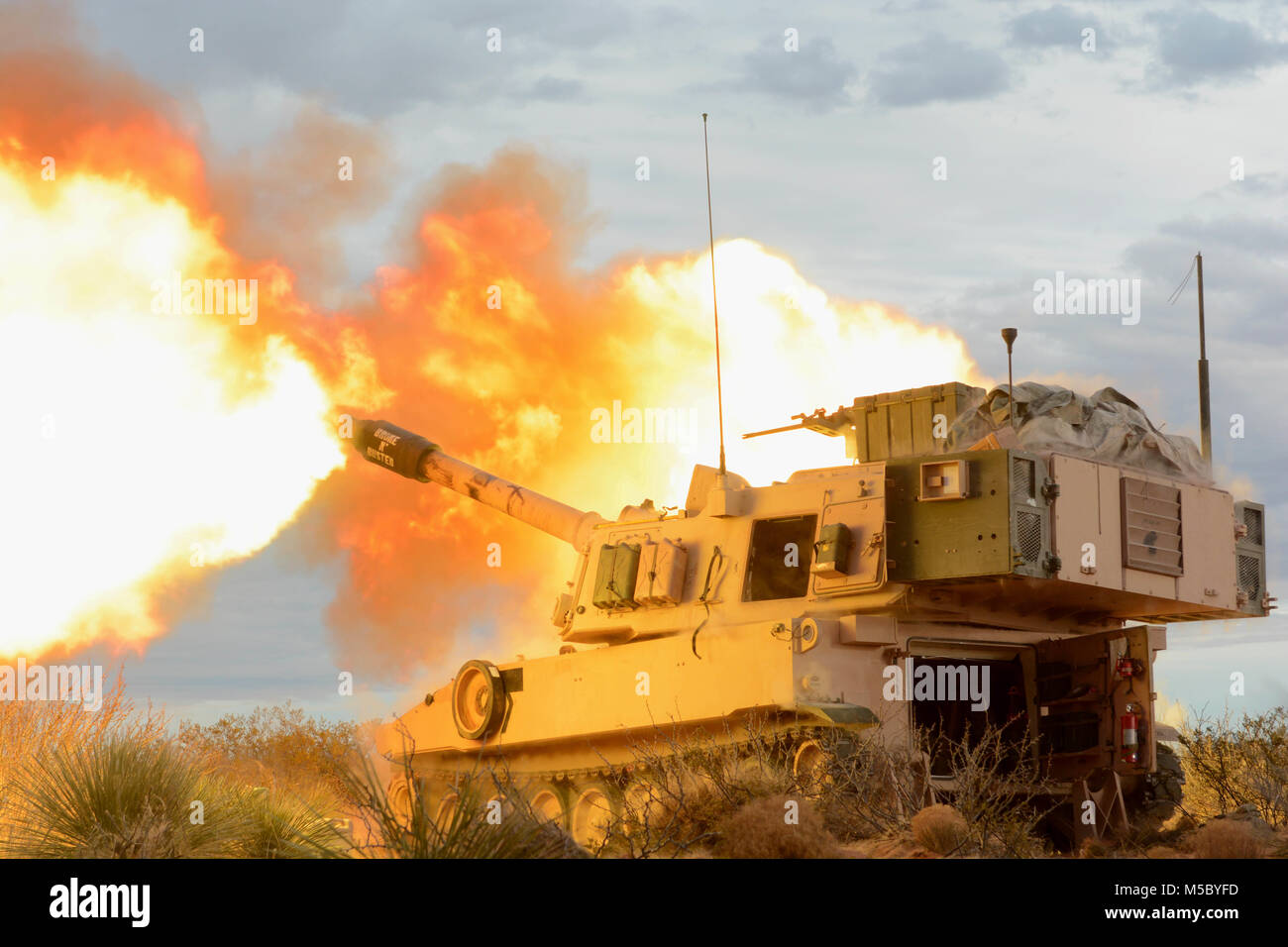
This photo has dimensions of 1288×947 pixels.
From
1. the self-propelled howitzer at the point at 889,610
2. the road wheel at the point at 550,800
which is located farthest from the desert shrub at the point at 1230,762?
the road wheel at the point at 550,800

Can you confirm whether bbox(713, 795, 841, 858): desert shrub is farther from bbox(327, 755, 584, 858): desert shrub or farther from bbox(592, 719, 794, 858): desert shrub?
bbox(327, 755, 584, 858): desert shrub

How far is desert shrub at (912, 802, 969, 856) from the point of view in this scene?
10516 millimetres

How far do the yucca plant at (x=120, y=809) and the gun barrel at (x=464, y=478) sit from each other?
6.94m

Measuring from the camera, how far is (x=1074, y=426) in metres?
15.4

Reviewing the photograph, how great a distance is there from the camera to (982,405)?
15.6 m

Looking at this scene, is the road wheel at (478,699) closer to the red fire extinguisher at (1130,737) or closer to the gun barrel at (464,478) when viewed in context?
the gun barrel at (464,478)

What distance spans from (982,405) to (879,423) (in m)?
1.28

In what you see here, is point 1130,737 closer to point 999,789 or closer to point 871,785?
point 999,789

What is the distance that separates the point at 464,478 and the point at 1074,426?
24.6 feet

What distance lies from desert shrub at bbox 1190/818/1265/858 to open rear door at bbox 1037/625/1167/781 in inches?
135
